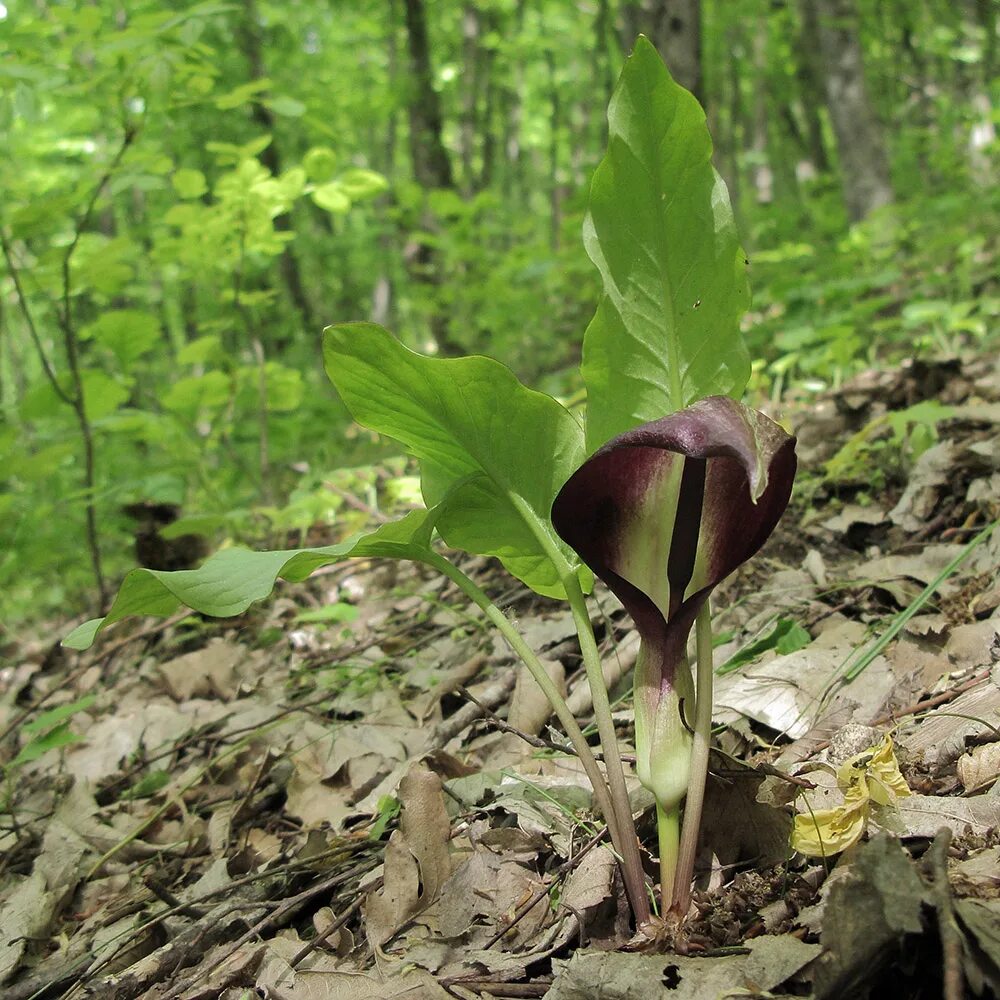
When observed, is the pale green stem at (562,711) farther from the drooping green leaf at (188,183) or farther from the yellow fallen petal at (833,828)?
the drooping green leaf at (188,183)

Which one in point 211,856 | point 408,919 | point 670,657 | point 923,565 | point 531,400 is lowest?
point 211,856

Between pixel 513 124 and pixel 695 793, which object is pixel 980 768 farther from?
pixel 513 124

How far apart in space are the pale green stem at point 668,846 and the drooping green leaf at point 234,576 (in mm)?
442

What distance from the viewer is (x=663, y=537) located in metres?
1.05

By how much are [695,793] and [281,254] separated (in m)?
7.54

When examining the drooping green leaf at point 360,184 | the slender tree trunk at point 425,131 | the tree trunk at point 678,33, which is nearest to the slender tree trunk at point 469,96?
the slender tree trunk at point 425,131

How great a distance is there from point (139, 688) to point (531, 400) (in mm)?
2259

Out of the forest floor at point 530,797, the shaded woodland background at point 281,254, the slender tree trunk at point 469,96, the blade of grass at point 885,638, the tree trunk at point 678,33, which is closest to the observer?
the forest floor at point 530,797

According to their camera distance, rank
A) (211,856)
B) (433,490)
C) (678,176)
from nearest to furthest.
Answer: (678,176), (433,490), (211,856)

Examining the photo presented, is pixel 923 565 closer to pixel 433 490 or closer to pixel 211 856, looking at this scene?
pixel 433 490

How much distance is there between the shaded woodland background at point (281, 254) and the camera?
10.7 ft

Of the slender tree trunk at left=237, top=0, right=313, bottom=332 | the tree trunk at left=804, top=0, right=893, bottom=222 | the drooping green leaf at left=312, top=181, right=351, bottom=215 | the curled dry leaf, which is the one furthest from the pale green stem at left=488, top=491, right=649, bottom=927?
the slender tree trunk at left=237, top=0, right=313, bottom=332

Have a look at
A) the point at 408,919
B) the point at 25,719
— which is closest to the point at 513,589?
the point at 408,919

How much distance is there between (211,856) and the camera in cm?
175
